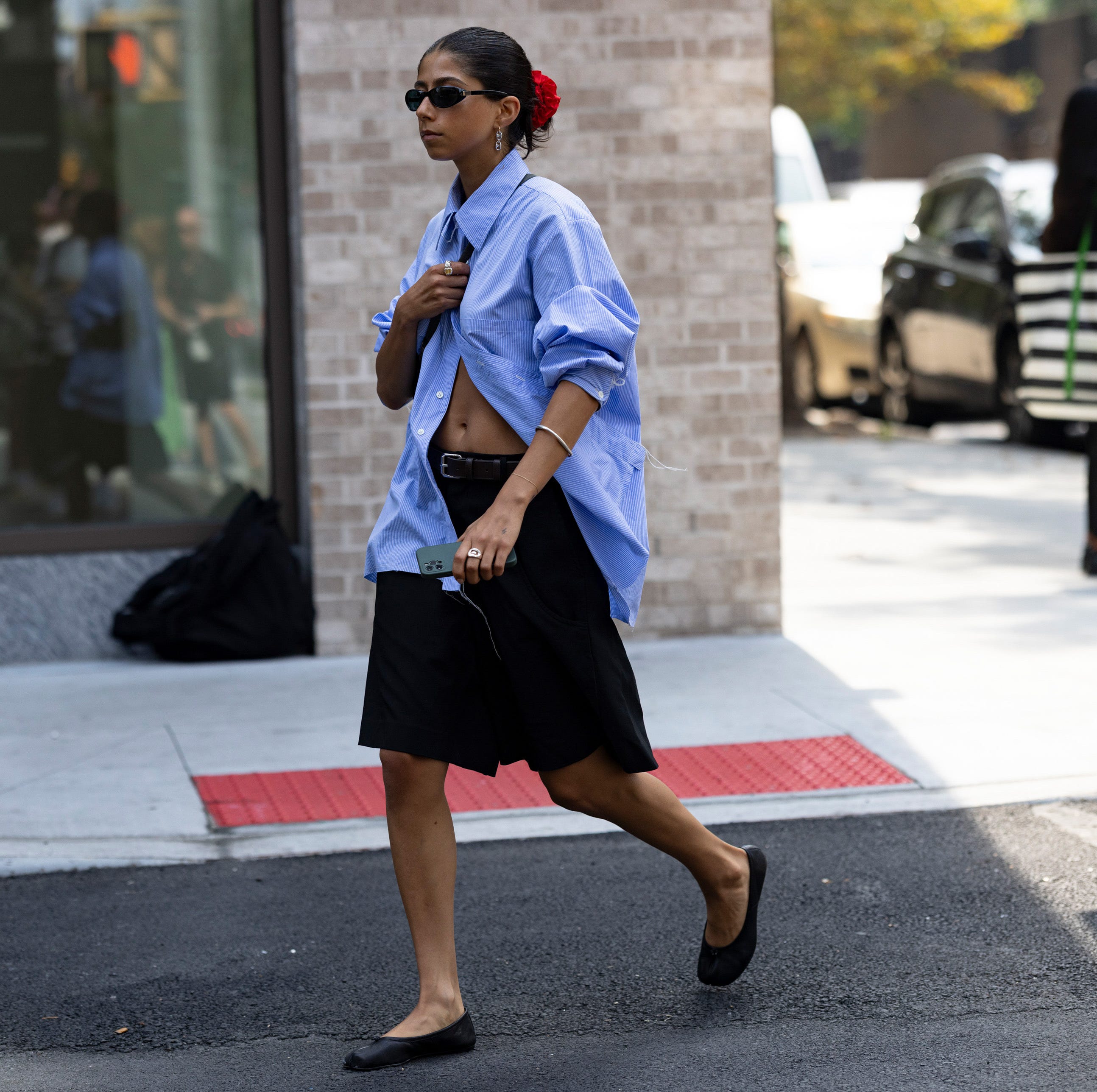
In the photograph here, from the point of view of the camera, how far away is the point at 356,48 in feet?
23.7

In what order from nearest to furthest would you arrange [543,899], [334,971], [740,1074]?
[740,1074] < [334,971] < [543,899]

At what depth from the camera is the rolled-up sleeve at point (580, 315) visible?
3.31 metres

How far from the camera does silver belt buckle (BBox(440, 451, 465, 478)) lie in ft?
11.3

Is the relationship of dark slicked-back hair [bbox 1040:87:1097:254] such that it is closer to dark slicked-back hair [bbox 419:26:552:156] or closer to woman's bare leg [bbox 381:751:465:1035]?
dark slicked-back hair [bbox 419:26:552:156]

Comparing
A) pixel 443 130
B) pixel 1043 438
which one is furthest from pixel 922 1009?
pixel 1043 438

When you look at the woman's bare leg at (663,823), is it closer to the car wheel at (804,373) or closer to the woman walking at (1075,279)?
the woman walking at (1075,279)

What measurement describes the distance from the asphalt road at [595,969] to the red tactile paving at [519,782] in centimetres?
31

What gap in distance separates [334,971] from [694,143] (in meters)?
4.44

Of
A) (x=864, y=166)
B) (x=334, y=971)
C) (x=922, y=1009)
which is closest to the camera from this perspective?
(x=922, y=1009)

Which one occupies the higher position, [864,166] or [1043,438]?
[864,166]

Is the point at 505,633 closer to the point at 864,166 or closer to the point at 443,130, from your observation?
the point at 443,130

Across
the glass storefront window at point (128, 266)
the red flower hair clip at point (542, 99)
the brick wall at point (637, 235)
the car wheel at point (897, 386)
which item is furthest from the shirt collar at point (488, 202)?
the car wheel at point (897, 386)

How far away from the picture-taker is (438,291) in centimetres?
344

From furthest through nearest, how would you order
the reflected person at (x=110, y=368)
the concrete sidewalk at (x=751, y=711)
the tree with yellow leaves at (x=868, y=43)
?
the tree with yellow leaves at (x=868, y=43) < the reflected person at (x=110, y=368) < the concrete sidewalk at (x=751, y=711)
